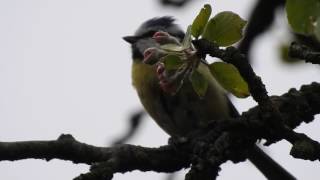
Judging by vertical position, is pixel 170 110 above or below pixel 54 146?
below

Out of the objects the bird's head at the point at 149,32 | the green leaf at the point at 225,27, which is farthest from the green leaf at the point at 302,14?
the bird's head at the point at 149,32

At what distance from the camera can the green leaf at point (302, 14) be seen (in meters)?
1.05

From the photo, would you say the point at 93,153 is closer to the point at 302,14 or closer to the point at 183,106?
the point at 302,14

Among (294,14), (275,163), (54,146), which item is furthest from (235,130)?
(275,163)

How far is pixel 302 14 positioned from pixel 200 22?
0.46 m

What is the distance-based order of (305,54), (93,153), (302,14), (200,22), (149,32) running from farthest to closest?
(149,32) → (93,153) → (305,54) → (200,22) → (302,14)

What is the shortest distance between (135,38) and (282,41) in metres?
2.44

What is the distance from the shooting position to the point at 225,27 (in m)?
1.52

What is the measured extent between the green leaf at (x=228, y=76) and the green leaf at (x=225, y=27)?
0.10 metres

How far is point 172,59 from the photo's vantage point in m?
1.57

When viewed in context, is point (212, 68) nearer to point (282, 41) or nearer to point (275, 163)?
point (282, 41)

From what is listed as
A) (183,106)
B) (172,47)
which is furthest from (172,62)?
(183,106)

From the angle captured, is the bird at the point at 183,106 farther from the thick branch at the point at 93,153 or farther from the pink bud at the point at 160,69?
the pink bud at the point at 160,69

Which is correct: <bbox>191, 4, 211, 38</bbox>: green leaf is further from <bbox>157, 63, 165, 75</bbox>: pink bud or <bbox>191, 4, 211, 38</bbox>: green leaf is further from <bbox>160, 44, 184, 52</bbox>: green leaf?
<bbox>157, 63, 165, 75</bbox>: pink bud
